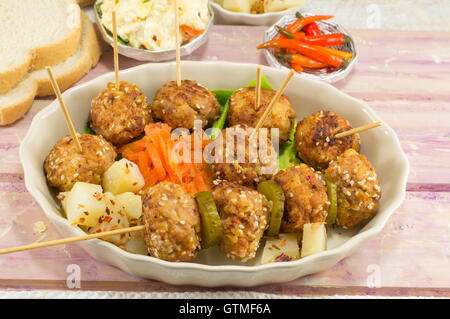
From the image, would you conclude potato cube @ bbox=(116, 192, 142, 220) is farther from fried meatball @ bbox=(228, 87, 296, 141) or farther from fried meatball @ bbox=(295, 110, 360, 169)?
fried meatball @ bbox=(295, 110, 360, 169)

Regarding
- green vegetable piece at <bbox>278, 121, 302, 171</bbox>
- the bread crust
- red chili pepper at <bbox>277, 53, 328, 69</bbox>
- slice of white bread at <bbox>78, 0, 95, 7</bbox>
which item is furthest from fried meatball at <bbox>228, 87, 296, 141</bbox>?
slice of white bread at <bbox>78, 0, 95, 7</bbox>

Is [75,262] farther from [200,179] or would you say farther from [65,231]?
[200,179]

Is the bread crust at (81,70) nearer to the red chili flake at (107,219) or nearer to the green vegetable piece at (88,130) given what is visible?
the green vegetable piece at (88,130)

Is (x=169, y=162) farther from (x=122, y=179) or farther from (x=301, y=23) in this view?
(x=301, y=23)

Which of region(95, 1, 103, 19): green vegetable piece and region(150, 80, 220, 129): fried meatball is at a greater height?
region(95, 1, 103, 19): green vegetable piece

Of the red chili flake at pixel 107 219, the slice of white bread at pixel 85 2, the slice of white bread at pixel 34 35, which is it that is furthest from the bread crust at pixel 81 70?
the red chili flake at pixel 107 219

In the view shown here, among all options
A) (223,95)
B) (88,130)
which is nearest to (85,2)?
(88,130)
